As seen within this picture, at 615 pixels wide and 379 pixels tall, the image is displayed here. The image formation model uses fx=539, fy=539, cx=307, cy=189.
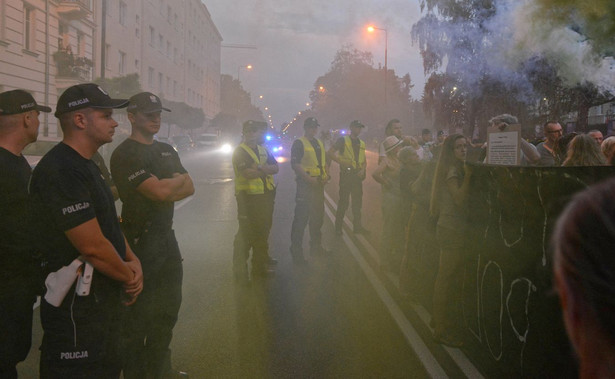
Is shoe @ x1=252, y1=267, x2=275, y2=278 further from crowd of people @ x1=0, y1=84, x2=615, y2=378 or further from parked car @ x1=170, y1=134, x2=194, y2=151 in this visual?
parked car @ x1=170, y1=134, x2=194, y2=151

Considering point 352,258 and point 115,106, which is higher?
point 115,106

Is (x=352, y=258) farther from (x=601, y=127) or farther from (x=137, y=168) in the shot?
(x=601, y=127)

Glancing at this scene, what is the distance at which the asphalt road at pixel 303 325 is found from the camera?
4414 millimetres

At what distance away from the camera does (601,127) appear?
3117cm

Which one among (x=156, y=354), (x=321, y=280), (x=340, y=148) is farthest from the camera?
(x=340, y=148)

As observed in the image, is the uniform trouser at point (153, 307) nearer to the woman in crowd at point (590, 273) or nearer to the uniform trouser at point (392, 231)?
the woman in crowd at point (590, 273)

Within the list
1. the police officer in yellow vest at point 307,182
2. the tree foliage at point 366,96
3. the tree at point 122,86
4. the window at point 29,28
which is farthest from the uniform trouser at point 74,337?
the tree foliage at point 366,96

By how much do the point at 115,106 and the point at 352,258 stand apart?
6230mm

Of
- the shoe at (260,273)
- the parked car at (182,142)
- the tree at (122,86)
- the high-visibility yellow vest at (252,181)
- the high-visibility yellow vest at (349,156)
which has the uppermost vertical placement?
the tree at (122,86)

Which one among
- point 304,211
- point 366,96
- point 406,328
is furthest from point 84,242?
point 366,96

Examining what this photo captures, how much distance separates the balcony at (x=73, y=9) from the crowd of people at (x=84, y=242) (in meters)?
27.1

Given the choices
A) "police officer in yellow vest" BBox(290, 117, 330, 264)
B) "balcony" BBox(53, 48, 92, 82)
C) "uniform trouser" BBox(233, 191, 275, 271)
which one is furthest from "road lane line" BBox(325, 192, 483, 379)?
"balcony" BBox(53, 48, 92, 82)

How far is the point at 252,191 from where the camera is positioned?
22.5 ft

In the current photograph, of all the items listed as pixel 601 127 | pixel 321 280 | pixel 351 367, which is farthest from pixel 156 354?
pixel 601 127
